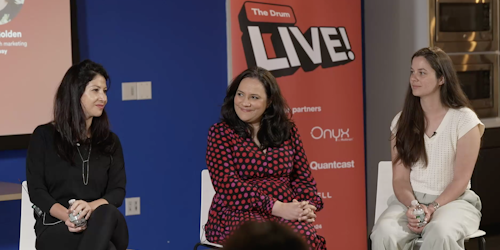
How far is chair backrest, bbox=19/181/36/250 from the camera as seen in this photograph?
9.61 feet

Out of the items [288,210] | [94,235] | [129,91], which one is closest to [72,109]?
[94,235]

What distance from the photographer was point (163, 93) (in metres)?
4.34

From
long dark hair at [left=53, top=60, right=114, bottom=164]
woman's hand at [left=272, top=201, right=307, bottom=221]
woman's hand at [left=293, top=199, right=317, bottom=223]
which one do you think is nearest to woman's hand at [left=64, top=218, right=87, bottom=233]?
long dark hair at [left=53, top=60, right=114, bottom=164]

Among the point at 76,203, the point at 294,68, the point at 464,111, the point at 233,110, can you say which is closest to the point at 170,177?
the point at 294,68

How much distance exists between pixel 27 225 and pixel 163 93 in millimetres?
1608

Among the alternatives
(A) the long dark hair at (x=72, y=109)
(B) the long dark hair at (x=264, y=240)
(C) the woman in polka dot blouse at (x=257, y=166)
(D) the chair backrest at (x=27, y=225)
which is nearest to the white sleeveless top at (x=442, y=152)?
(C) the woman in polka dot blouse at (x=257, y=166)

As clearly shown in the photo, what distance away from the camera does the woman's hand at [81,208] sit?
259cm

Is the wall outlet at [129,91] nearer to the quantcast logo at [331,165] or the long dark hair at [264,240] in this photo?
the quantcast logo at [331,165]

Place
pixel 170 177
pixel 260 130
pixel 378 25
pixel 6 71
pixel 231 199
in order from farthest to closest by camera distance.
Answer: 1. pixel 378 25
2. pixel 170 177
3. pixel 6 71
4. pixel 260 130
5. pixel 231 199

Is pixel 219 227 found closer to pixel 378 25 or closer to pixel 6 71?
pixel 6 71

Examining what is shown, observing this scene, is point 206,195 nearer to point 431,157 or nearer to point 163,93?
point 431,157

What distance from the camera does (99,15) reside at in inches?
161

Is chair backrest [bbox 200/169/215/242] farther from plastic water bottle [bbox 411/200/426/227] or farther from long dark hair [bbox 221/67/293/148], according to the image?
plastic water bottle [bbox 411/200/426/227]

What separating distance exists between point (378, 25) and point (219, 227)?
2600 mm
